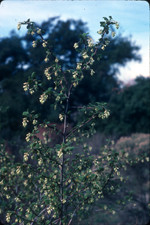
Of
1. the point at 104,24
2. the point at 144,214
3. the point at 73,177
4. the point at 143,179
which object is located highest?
the point at 104,24

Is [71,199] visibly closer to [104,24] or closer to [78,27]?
[104,24]

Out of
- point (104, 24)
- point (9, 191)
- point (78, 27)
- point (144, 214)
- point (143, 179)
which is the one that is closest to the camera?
point (104, 24)

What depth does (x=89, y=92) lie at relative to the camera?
8.57 meters

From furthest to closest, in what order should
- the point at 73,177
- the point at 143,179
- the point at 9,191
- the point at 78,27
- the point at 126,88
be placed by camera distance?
the point at 78,27, the point at 126,88, the point at 143,179, the point at 9,191, the point at 73,177

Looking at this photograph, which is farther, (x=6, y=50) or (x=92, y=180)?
(x=6, y=50)

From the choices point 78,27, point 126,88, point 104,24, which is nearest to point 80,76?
point 104,24

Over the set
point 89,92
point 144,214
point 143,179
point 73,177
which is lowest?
point 144,214

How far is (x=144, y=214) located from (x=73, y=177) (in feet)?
11.0

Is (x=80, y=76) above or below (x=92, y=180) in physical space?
above

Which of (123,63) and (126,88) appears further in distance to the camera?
(123,63)

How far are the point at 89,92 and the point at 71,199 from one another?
6.24 meters

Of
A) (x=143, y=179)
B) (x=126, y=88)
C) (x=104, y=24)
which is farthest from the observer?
(x=126, y=88)

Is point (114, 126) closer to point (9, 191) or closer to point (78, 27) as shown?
point (78, 27)

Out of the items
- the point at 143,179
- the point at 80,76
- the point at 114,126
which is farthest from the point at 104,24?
the point at 114,126
